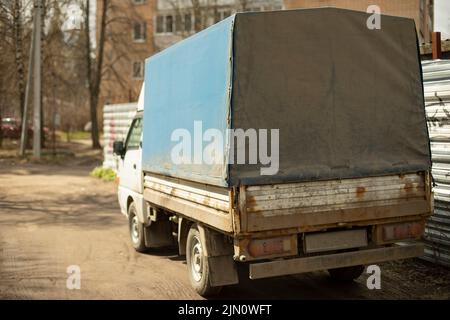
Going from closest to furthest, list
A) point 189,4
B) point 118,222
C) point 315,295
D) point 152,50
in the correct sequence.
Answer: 1. point 315,295
2. point 118,222
3. point 189,4
4. point 152,50

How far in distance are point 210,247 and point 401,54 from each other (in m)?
2.92

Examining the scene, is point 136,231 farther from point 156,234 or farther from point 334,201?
point 334,201

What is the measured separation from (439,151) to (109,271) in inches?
182

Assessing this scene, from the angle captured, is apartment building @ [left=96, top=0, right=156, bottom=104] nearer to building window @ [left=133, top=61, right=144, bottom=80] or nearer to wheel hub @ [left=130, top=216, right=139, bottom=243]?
building window @ [left=133, top=61, right=144, bottom=80]

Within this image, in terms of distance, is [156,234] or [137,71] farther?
[137,71]

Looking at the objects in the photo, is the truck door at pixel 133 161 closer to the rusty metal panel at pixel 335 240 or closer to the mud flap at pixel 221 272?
the mud flap at pixel 221 272

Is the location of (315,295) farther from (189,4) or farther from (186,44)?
(189,4)

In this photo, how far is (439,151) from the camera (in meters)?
6.68

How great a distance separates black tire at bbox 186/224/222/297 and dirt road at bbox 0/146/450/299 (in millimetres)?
184

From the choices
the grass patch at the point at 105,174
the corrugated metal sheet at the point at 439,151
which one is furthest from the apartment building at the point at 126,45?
the corrugated metal sheet at the point at 439,151

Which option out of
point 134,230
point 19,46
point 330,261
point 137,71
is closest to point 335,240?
point 330,261

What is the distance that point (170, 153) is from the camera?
6.42m

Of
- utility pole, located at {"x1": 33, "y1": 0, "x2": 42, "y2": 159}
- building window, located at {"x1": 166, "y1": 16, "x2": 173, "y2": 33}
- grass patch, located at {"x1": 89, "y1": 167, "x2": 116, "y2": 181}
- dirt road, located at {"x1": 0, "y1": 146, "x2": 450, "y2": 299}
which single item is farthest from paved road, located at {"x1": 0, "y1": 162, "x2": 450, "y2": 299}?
building window, located at {"x1": 166, "y1": 16, "x2": 173, "y2": 33}
